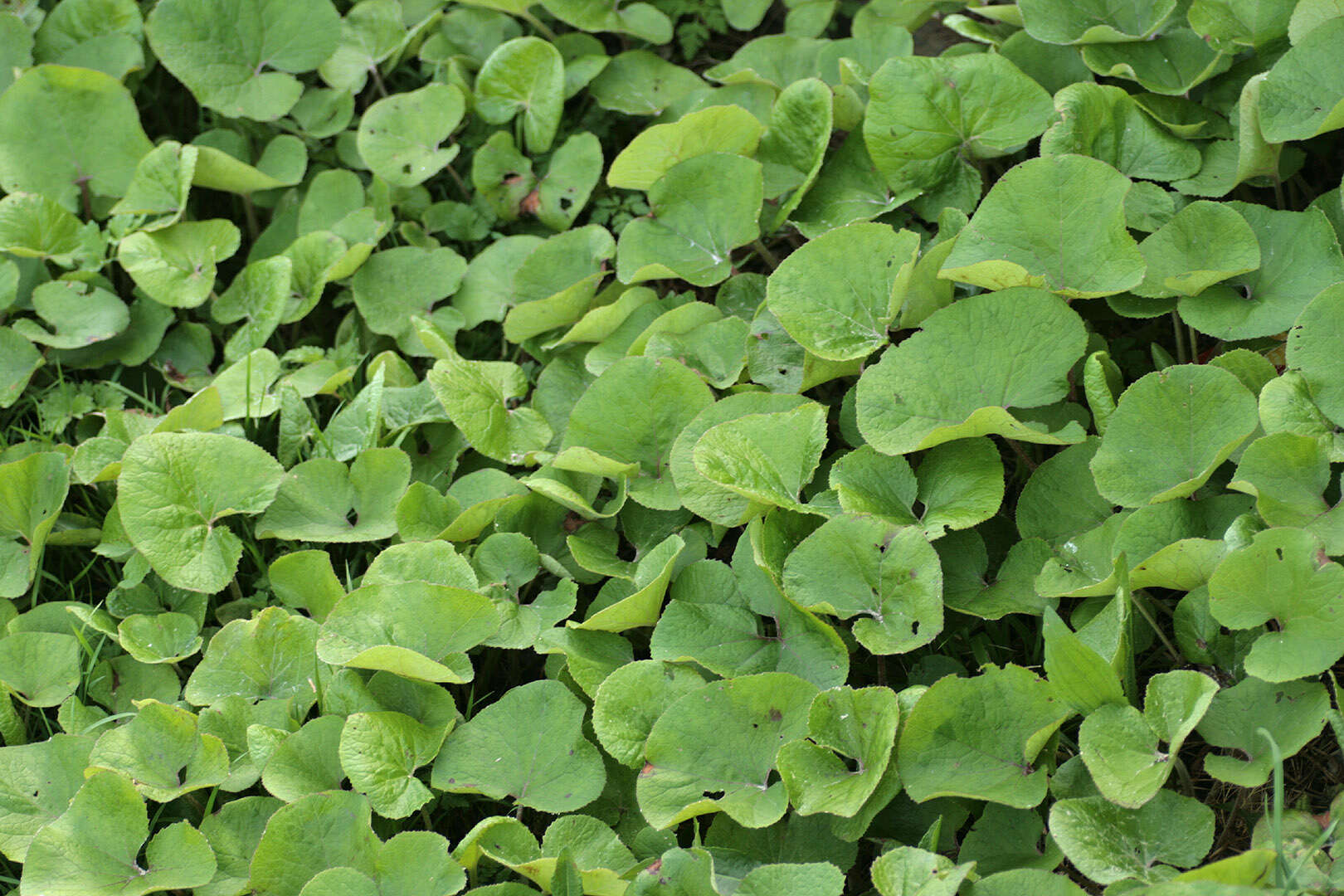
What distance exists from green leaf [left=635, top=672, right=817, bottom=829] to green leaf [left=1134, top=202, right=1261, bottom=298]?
80cm

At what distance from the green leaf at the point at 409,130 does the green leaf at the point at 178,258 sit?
1.11 feet

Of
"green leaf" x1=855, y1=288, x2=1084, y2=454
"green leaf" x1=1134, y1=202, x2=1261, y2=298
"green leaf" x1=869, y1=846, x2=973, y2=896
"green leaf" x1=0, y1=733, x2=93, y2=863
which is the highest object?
"green leaf" x1=1134, y1=202, x2=1261, y2=298

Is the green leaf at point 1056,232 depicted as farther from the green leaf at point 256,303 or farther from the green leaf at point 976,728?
the green leaf at point 256,303

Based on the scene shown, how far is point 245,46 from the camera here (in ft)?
8.14

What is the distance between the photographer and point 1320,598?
4.20ft

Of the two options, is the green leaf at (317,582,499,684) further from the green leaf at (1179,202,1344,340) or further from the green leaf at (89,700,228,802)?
the green leaf at (1179,202,1344,340)

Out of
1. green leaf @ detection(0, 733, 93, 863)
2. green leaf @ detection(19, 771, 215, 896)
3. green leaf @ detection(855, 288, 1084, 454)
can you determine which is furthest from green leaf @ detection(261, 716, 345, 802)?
green leaf @ detection(855, 288, 1084, 454)

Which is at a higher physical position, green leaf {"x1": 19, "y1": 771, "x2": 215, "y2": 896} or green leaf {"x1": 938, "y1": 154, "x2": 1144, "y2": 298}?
green leaf {"x1": 938, "y1": 154, "x2": 1144, "y2": 298}

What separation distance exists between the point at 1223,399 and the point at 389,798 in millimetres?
1219

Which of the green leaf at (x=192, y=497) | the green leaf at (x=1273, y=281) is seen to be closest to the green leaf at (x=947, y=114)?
the green leaf at (x=1273, y=281)

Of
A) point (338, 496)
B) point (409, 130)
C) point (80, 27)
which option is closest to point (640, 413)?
point (338, 496)

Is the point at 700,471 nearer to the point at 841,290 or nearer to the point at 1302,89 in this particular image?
the point at 841,290

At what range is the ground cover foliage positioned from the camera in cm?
138

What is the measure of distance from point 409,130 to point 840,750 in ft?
5.42
